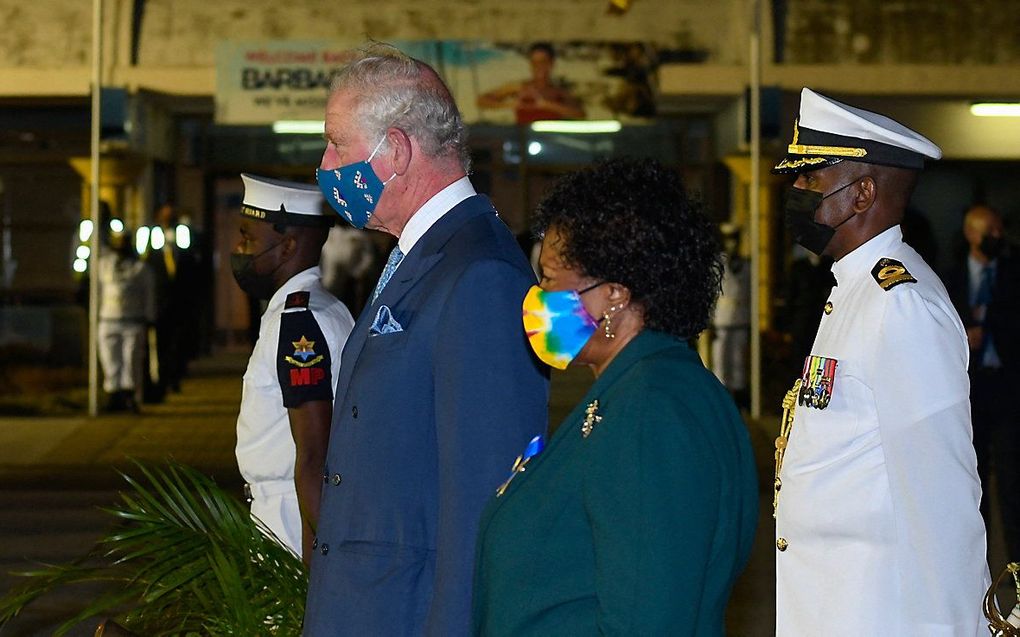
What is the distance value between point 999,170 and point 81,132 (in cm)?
1016

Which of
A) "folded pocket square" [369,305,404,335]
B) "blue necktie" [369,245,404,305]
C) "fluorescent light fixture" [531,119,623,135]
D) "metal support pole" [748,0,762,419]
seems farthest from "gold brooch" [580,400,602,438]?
"fluorescent light fixture" [531,119,623,135]

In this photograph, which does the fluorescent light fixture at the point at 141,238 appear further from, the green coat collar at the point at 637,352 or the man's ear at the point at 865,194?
the green coat collar at the point at 637,352

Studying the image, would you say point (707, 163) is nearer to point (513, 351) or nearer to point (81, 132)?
point (81, 132)

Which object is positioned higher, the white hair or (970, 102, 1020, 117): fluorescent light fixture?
(970, 102, 1020, 117): fluorescent light fixture

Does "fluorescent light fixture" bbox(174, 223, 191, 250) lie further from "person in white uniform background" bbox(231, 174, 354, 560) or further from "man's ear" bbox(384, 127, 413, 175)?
"man's ear" bbox(384, 127, 413, 175)

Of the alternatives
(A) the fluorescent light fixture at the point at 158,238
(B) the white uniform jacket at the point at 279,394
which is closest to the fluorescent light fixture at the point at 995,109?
(A) the fluorescent light fixture at the point at 158,238

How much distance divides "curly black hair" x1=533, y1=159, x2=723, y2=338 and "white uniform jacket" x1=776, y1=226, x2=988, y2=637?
778 millimetres

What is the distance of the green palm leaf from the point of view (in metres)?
3.79

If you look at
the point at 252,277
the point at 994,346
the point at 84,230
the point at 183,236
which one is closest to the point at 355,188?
the point at 252,277

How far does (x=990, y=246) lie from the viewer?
25.7 ft

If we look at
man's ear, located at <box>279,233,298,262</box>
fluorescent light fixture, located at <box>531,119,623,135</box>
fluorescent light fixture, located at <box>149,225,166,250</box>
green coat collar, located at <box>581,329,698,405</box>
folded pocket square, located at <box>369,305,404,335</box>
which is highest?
fluorescent light fixture, located at <box>531,119,623,135</box>

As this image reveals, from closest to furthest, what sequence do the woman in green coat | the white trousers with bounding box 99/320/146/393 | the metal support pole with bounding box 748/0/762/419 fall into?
the woman in green coat, the metal support pole with bounding box 748/0/762/419, the white trousers with bounding box 99/320/146/393

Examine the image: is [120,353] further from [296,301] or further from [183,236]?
[296,301]

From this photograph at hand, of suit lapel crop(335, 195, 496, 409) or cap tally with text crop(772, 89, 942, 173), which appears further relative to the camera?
cap tally with text crop(772, 89, 942, 173)
